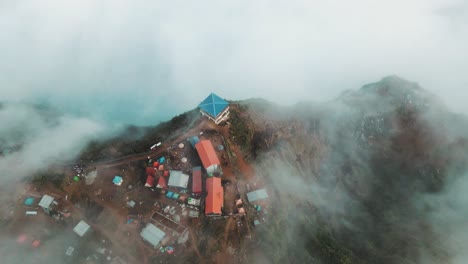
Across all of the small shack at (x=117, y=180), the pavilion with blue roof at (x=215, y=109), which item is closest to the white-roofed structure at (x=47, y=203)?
the small shack at (x=117, y=180)

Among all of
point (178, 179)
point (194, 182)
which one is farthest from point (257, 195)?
point (178, 179)

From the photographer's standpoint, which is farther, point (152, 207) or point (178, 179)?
point (178, 179)

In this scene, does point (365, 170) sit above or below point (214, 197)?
below

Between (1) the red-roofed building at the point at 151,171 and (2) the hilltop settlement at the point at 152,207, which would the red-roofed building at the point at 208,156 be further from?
(1) the red-roofed building at the point at 151,171

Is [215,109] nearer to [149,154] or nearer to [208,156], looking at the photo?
[208,156]

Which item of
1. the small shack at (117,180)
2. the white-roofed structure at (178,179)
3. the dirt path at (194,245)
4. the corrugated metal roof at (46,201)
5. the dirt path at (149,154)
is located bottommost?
the dirt path at (194,245)

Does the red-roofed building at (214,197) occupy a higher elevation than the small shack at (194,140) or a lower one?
lower

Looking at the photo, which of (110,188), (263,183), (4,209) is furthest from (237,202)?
(4,209)

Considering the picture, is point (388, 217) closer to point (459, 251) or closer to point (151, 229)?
point (459, 251)
